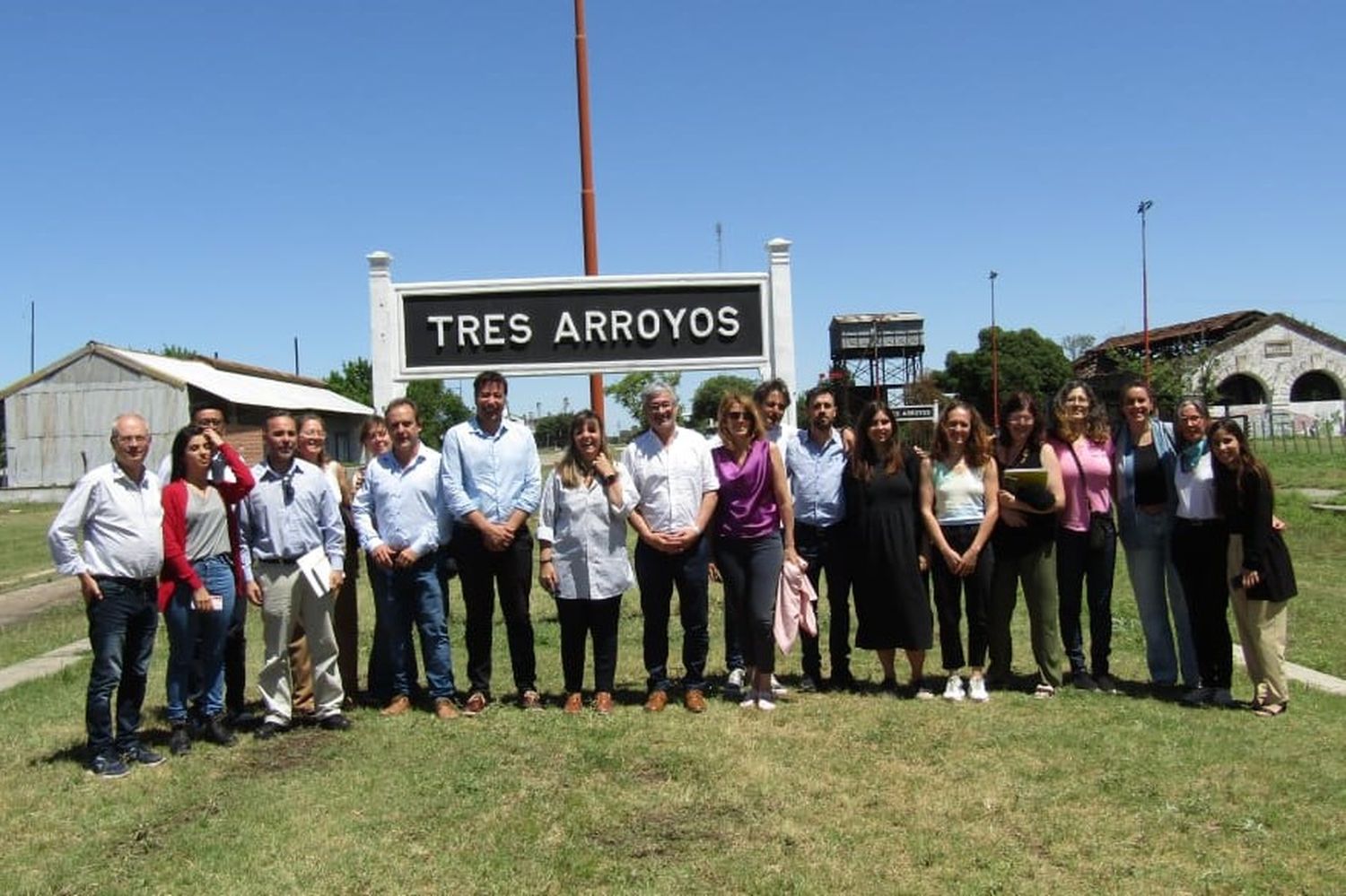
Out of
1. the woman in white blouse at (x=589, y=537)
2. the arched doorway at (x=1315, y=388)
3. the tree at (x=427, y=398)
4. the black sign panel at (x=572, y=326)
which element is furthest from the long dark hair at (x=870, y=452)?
the arched doorway at (x=1315, y=388)

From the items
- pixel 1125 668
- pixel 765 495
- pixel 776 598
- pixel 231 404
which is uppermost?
pixel 231 404

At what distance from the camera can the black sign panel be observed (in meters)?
6.97

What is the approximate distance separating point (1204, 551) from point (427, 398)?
55.5m

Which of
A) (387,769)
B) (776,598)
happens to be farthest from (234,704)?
(776,598)

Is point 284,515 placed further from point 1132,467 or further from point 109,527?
point 1132,467

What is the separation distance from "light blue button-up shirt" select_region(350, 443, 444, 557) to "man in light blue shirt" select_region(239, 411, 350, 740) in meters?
0.23

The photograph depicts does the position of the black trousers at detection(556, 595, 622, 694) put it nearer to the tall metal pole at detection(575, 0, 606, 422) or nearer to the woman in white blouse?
the woman in white blouse

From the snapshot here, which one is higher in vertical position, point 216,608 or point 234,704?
point 216,608

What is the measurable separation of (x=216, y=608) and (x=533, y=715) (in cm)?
173

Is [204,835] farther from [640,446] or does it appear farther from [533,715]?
[640,446]

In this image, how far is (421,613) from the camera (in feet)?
19.1

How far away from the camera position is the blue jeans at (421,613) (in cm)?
580

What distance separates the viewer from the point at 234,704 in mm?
5773

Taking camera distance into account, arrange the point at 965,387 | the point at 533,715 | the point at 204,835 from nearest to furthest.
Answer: the point at 204,835
the point at 533,715
the point at 965,387
